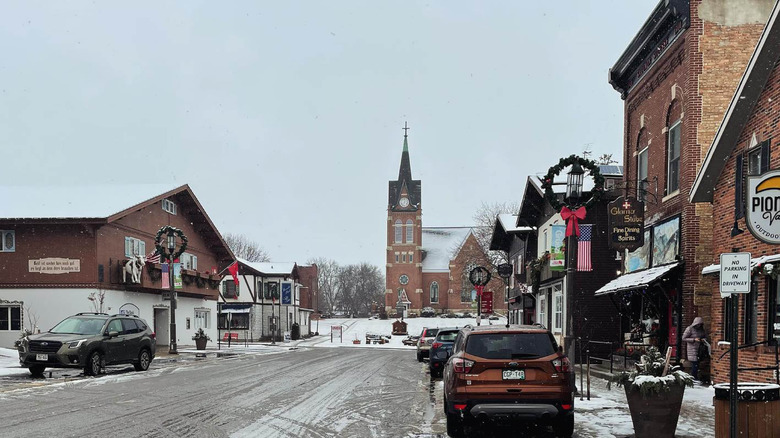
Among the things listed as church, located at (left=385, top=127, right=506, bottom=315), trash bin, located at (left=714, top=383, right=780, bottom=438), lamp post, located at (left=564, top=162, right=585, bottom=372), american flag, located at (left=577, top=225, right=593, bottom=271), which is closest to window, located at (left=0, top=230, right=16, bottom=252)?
american flag, located at (left=577, top=225, right=593, bottom=271)

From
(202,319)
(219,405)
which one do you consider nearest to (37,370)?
(219,405)

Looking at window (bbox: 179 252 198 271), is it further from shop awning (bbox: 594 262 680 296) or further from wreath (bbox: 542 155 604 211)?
wreath (bbox: 542 155 604 211)

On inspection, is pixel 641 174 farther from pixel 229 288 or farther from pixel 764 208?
pixel 229 288

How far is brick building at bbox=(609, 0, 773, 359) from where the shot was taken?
61.6 ft

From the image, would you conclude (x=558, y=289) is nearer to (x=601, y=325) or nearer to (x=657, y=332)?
(x=601, y=325)

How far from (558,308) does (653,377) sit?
2490 centimetres

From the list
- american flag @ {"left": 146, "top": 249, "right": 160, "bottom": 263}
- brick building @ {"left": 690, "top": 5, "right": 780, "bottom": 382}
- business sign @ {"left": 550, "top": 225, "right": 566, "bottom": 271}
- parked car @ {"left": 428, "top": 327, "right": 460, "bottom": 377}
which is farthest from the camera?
american flag @ {"left": 146, "top": 249, "right": 160, "bottom": 263}

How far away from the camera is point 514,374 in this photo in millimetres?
10102

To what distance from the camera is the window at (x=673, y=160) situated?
66.7ft

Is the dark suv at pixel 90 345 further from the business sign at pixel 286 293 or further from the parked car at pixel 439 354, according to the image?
the business sign at pixel 286 293

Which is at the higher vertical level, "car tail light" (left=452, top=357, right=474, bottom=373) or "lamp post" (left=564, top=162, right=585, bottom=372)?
"lamp post" (left=564, top=162, right=585, bottom=372)

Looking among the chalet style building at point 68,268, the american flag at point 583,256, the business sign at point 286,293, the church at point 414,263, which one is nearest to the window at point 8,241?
the chalet style building at point 68,268

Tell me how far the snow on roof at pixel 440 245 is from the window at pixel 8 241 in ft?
273

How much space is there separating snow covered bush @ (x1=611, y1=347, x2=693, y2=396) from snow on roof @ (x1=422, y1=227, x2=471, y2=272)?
103m
